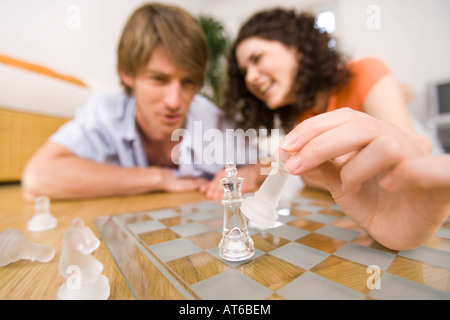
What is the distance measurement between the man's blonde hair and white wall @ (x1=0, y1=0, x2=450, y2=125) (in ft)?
4.62

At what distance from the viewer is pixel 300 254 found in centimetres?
42

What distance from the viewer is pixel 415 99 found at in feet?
11.1

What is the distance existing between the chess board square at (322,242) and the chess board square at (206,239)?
179mm

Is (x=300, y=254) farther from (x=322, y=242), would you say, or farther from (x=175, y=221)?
(x=175, y=221)

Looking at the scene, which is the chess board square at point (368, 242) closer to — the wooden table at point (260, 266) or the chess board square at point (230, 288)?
the wooden table at point (260, 266)

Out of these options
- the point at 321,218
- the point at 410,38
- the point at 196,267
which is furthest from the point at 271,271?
the point at 410,38

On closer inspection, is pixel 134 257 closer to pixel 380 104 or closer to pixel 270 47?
pixel 380 104

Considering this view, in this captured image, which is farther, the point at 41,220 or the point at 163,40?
the point at 163,40

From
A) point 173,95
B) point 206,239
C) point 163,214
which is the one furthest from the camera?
point 173,95

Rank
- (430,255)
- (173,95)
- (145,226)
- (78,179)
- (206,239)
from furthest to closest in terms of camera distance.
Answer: (173,95)
(78,179)
(145,226)
(206,239)
(430,255)

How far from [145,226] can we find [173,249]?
19 cm

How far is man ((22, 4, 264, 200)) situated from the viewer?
3.61ft
